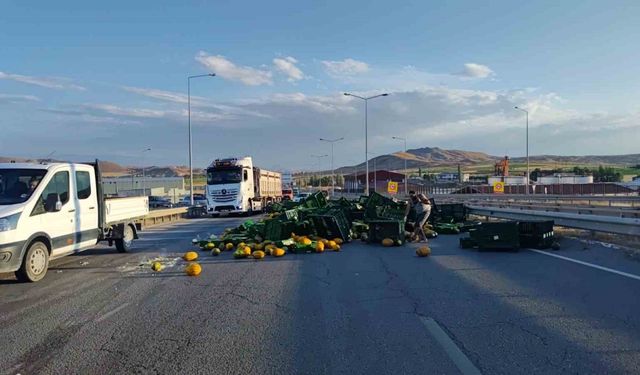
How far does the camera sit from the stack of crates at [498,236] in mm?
13688

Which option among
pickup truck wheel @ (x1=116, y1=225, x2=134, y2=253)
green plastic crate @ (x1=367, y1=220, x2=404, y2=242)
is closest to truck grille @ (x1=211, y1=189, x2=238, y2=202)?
green plastic crate @ (x1=367, y1=220, x2=404, y2=242)

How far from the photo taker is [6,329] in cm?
676

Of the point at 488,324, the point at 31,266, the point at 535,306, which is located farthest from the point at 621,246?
the point at 31,266

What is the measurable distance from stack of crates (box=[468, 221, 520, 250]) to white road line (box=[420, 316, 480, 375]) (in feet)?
24.5

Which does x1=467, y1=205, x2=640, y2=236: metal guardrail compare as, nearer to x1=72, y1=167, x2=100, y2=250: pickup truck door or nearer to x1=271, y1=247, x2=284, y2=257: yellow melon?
x1=271, y1=247, x2=284, y2=257: yellow melon

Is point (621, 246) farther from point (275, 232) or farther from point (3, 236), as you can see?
point (3, 236)

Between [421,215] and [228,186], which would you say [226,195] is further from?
[421,215]

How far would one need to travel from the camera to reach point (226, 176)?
36000mm

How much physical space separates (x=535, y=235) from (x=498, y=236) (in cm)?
94

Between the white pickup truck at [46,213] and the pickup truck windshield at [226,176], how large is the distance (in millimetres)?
22513

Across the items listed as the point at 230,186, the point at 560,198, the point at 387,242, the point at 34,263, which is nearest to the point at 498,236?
the point at 387,242

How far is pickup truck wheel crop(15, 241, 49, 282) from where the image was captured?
9750mm

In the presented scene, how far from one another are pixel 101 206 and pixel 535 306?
30.6 ft

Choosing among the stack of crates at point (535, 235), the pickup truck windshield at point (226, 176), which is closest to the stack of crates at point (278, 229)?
the stack of crates at point (535, 235)
